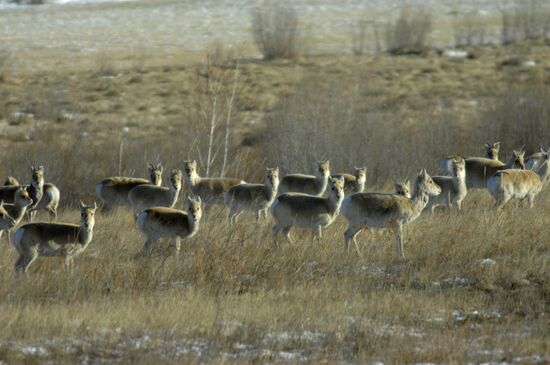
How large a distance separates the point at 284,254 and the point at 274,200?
2578 millimetres

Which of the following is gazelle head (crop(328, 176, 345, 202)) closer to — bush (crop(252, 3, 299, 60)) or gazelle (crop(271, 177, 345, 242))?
gazelle (crop(271, 177, 345, 242))

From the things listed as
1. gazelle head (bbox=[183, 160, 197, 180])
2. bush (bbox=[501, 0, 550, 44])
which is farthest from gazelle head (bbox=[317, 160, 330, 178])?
bush (bbox=[501, 0, 550, 44])

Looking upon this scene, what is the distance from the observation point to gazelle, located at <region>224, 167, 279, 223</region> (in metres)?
16.8

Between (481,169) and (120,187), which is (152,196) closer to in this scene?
(120,187)

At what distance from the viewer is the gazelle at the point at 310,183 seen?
1783 cm

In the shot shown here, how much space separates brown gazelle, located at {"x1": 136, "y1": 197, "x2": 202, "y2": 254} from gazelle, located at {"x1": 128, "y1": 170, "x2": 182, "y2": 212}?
3.03 m

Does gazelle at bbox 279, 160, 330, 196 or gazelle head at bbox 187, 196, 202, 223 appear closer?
gazelle head at bbox 187, 196, 202, 223

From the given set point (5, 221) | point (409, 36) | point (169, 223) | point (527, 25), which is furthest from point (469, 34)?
point (5, 221)

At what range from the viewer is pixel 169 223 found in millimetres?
13688

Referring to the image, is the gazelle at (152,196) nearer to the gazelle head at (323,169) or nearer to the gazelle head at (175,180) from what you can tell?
the gazelle head at (175,180)

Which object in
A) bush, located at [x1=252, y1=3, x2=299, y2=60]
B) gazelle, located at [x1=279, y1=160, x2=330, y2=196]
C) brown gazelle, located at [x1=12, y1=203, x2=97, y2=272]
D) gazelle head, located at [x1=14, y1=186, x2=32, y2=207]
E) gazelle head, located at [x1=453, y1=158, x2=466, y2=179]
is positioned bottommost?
brown gazelle, located at [x1=12, y1=203, x2=97, y2=272]

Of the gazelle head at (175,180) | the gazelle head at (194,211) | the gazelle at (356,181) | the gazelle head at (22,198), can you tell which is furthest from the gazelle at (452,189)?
the gazelle head at (22,198)

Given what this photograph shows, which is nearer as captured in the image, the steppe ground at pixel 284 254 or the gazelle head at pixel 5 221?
the steppe ground at pixel 284 254

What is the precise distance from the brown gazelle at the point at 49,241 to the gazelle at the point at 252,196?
437cm
